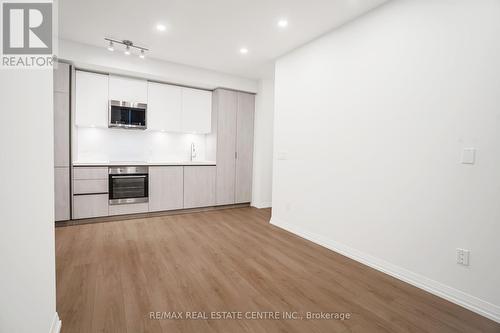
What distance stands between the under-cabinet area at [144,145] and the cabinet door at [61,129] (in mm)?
12

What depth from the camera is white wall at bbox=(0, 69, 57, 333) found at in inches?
37.6

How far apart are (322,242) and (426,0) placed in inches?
112

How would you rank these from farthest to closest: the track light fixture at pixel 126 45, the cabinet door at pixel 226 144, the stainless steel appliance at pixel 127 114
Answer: the cabinet door at pixel 226 144 < the stainless steel appliance at pixel 127 114 < the track light fixture at pixel 126 45

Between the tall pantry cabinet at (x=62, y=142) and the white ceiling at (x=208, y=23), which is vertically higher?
the white ceiling at (x=208, y=23)

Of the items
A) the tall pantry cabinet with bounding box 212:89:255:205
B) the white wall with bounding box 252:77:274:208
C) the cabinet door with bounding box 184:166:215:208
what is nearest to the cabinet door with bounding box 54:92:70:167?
the cabinet door with bounding box 184:166:215:208

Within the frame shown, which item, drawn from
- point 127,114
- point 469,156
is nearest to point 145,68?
point 127,114

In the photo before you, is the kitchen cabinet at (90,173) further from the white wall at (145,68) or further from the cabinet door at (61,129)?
the white wall at (145,68)

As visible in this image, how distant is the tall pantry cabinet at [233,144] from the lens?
505cm

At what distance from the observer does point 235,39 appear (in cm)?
349

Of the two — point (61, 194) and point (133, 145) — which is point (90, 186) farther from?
point (133, 145)

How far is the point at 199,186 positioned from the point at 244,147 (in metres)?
1.31

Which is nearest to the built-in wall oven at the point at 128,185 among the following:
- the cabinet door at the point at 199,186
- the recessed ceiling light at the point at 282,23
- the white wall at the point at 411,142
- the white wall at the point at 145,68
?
the cabinet door at the point at 199,186

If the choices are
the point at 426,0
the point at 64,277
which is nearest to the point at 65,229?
the point at 64,277

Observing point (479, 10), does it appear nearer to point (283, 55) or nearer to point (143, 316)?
point (283, 55)
